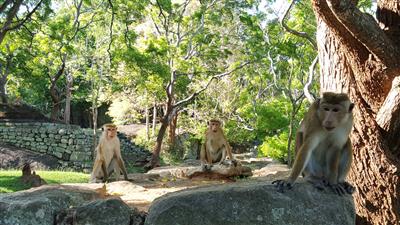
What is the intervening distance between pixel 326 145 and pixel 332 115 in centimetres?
47

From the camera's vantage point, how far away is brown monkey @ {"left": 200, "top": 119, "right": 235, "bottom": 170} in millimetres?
13289

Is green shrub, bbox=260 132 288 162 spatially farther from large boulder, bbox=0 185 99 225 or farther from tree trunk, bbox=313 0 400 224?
large boulder, bbox=0 185 99 225

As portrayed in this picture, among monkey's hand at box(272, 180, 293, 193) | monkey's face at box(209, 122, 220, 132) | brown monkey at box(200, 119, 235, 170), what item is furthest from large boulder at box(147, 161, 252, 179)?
monkey's hand at box(272, 180, 293, 193)

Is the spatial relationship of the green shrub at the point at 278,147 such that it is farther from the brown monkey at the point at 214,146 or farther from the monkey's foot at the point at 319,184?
the monkey's foot at the point at 319,184

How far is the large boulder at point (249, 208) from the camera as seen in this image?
13.7 feet

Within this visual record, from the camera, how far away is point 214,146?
13.5 metres

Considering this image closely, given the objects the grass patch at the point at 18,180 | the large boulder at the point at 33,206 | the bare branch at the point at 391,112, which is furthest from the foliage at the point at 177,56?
the bare branch at the point at 391,112

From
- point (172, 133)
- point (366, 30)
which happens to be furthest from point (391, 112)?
point (172, 133)

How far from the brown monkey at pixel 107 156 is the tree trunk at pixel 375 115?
6.72 m

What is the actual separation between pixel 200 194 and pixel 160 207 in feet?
1.23

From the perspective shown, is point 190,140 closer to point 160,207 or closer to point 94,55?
point 94,55

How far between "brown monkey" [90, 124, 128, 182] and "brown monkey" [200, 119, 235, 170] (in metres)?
2.70

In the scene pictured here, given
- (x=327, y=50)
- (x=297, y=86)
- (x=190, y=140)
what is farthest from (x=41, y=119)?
(x=327, y=50)

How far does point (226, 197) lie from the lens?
13.9ft
